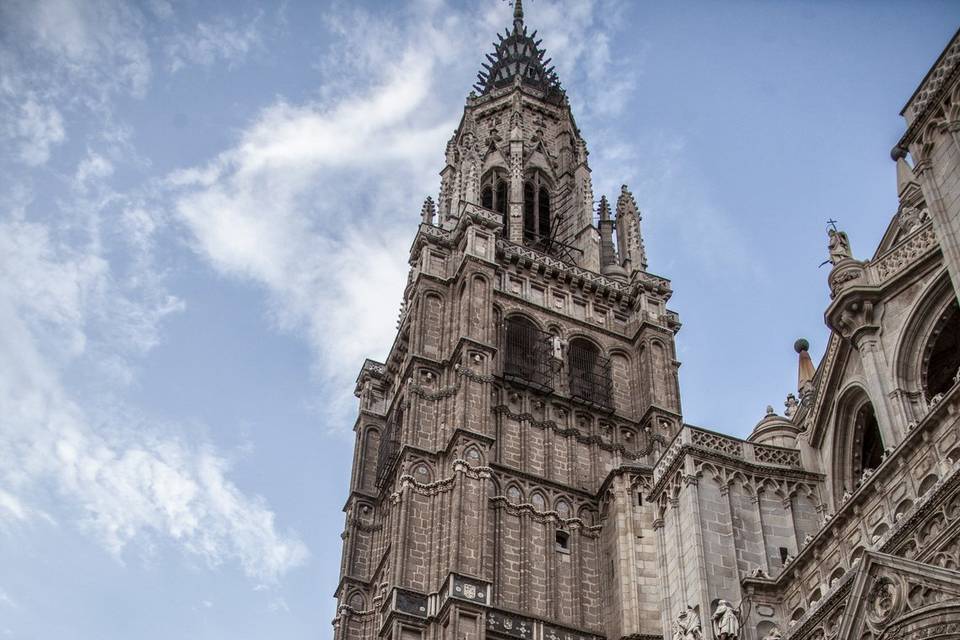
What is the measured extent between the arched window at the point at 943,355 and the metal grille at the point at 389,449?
1967cm

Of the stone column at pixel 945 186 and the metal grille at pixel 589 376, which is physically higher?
the metal grille at pixel 589 376

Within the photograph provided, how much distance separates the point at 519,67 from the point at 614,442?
1263 inches

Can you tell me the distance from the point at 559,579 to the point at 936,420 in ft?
61.9

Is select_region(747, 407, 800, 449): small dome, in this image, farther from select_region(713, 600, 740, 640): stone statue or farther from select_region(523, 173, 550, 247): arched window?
select_region(523, 173, 550, 247): arched window

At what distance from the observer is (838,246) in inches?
1287

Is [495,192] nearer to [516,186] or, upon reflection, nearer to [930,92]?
[516,186]

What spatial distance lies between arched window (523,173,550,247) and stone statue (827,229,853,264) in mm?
25448

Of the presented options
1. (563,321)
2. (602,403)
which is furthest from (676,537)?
(563,321)

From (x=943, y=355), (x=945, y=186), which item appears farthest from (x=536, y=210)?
(x=945, y=186)

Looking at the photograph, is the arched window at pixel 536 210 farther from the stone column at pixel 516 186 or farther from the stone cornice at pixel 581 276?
the stone cornice at pixel 581 276

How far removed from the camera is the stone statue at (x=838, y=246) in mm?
32250

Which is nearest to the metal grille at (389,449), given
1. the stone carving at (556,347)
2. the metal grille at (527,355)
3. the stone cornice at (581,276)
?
the metal grille at (527,355)

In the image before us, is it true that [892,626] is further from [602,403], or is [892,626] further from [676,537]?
[602,403]

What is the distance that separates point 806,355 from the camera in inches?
2157
